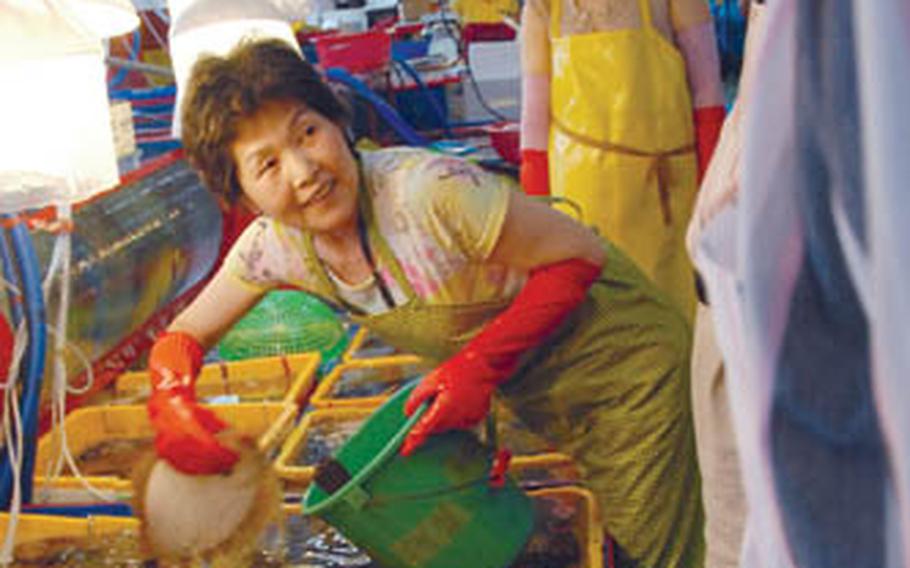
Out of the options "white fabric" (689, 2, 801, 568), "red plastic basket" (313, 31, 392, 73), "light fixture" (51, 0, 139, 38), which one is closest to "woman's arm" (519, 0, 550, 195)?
"light fixture" (51, 0, 139, 38)

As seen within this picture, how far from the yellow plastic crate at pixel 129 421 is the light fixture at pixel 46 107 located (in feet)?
5.29

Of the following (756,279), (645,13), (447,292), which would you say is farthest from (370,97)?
(756,279)

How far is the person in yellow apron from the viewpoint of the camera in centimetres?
269

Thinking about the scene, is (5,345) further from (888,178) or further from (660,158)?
(888,178)

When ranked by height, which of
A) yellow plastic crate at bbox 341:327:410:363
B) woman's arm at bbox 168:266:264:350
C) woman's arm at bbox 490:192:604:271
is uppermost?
woman's arm at bbox 490:192:604:271

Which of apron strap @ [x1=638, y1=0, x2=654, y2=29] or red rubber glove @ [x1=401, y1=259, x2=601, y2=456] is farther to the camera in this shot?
apron strap @ [x1=638, y1=0, x2=654, y2=29]

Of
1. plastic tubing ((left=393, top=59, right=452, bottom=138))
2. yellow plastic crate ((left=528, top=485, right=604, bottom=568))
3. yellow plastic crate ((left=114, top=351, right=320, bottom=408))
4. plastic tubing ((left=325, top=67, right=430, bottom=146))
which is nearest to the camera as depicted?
yellow plastic crate ((left=528, top=485, right=604, bottom=568))

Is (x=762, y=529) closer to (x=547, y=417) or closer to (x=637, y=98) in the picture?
(x=547, y=417)

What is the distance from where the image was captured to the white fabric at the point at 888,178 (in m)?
0.52

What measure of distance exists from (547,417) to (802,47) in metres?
1.66

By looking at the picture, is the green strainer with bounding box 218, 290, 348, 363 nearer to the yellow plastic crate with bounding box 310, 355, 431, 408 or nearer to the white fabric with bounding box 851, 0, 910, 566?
the yellow plastic crate with bounding box 310, 355, 431, 408

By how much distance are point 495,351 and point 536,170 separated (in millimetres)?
1293

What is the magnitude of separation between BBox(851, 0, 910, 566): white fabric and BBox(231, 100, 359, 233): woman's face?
52.6 inches

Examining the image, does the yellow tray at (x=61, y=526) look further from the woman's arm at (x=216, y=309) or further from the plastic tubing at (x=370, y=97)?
the plastic tubing at (x=370, y=97)
